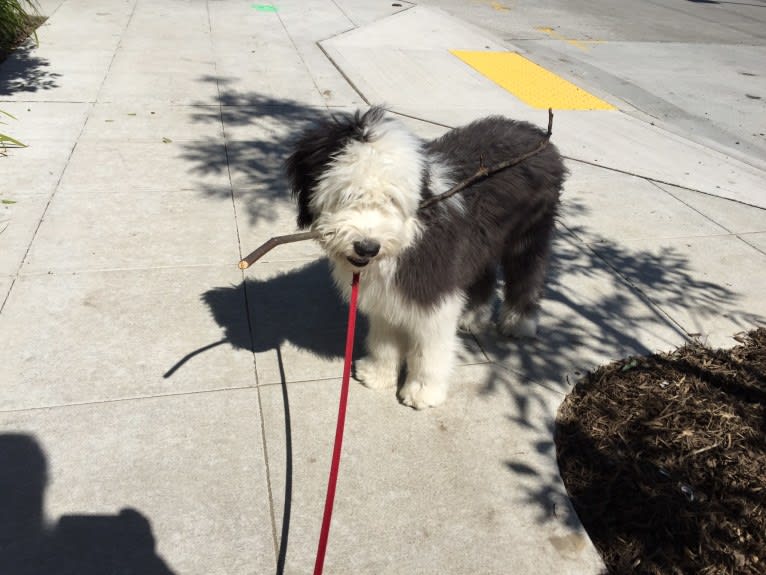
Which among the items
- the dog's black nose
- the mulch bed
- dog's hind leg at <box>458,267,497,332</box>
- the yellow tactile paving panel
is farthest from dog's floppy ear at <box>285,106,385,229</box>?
the yellow tactile paving panel

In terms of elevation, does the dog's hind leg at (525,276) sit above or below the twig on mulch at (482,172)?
below

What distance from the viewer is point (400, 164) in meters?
2.46

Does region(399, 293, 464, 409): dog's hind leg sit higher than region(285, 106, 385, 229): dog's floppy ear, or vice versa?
region(285, 106, 385, 229): dog's floppy ear

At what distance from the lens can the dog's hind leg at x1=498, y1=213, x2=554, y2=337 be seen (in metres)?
3.54

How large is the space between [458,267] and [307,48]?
7.18m

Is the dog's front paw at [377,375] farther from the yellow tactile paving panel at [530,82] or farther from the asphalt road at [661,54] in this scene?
the asphalt road at [661,54]

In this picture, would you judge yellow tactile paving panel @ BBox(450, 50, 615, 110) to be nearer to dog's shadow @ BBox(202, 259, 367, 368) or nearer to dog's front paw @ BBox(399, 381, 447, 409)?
dog's shadow @ BBox(202, 259, 367, 368)

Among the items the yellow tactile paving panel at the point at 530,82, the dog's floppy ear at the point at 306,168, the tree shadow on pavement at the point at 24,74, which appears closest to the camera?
the dog's floppy ear at the point at 306,168

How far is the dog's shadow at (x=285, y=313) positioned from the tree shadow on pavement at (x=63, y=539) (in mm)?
1274

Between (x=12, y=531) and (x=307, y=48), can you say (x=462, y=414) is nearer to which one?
(x=12, y=531)

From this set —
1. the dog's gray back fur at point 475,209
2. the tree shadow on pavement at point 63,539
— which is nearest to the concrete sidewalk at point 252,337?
the tree shadow on pavement at point 63,539

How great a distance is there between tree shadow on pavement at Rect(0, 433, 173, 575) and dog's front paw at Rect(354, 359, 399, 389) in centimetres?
136

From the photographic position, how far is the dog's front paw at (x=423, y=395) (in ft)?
10.8

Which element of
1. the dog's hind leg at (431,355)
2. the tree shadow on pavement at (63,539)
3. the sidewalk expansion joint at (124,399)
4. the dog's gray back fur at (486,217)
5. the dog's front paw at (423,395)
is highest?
the dog's gray back fur at (486,217)
